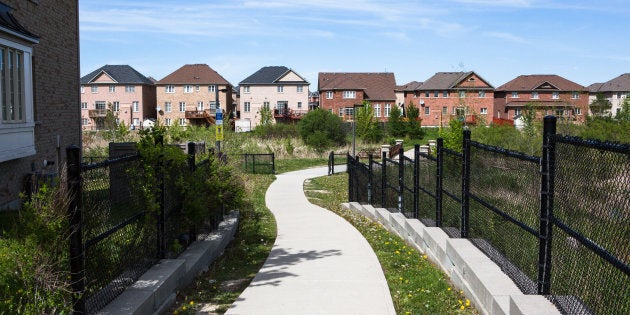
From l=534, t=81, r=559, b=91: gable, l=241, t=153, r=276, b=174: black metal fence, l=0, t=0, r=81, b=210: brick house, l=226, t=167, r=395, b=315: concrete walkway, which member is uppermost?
l=534, t=81, r=559, b=91: gable

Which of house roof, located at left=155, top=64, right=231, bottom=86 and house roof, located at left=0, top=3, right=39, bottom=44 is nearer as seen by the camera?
house roof, located at left=0, top=3, right=39, bottom=44

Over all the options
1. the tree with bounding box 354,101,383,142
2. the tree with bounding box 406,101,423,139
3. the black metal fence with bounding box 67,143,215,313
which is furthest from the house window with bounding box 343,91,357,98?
the black metal fence with bounding box 67,143,215,313

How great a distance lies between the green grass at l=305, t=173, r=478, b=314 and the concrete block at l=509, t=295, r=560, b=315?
40.6 inches

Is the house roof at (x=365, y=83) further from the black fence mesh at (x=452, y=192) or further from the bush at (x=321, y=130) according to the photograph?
the black fence mesh at (x=452, y=192)

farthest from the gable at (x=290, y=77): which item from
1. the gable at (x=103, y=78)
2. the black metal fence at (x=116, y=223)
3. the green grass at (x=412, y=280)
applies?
the black metal fence at (x=116, y=223)

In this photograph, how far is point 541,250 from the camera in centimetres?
549

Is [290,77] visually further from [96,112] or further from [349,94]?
[96,112]

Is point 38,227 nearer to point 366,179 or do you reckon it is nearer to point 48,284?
point 48,284

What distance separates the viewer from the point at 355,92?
80.5m

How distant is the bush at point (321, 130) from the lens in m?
49.6

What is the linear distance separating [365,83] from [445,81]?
1087 centimetres

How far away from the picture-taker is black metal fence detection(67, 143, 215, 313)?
4.93 meters

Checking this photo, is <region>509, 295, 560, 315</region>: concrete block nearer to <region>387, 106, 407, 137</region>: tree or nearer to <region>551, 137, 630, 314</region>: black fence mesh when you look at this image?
<region>551, 137, 630, 314</region>: black fence mesh

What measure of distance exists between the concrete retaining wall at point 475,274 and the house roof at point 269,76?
70.8 metres
